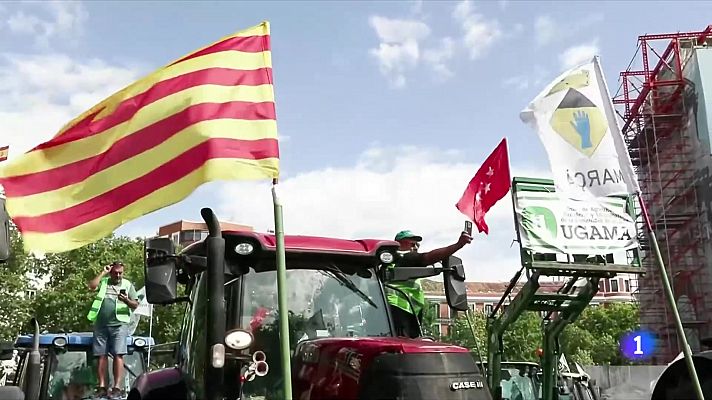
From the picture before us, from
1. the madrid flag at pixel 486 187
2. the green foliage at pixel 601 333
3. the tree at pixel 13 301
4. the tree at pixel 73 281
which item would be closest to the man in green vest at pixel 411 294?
the madrid flag at pixel 486 187

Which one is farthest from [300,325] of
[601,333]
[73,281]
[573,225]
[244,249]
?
[601,333]

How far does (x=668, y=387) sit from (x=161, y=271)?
399 cm

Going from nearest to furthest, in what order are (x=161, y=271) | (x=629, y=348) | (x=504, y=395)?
1. (x=161, y=271)
2. (x=504, y=395)
3. (x=629, y=348)

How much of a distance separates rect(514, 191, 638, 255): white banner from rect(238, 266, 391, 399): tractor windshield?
2.00 meters

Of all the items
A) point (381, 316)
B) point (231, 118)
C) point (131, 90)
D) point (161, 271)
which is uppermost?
point (131, 90)

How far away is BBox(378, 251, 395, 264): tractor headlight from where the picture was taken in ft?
17.4

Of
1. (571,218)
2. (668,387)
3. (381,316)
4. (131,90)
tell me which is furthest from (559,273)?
(131,90)

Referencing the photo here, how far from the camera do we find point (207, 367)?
4.24m

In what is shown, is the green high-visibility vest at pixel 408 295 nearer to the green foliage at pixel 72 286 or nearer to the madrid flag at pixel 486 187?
the madrid flag at pixel 486 187

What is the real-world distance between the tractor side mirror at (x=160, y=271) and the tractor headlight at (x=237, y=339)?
0.48 meters

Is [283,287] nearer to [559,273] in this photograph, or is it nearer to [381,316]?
[381,316]

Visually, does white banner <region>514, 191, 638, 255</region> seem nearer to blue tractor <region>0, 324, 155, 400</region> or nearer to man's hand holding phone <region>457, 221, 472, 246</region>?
man's hand holding phone <region>457, 221, 472, 246</region>

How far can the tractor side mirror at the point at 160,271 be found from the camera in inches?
174

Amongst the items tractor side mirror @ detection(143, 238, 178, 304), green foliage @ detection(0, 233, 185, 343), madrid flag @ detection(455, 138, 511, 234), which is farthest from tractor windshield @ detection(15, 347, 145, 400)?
green foliage @ detection(0, 233, 185, 343)
